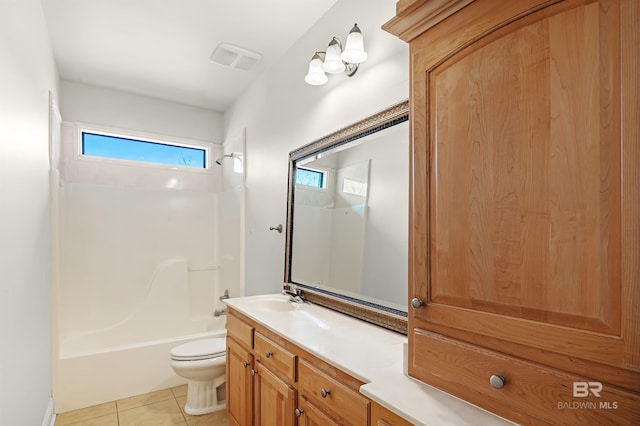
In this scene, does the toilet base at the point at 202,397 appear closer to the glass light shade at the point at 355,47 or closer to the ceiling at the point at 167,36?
the glass light shade at the point at 355,47

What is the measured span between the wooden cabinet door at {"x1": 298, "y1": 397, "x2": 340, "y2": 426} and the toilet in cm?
128

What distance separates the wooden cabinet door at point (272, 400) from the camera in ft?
4.82

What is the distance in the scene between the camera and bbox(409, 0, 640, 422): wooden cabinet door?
2.12 ft

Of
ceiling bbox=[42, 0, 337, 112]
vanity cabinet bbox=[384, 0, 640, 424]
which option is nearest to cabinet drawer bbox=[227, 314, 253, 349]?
vanity cabinet bbox=[384, 0, 640, 424]

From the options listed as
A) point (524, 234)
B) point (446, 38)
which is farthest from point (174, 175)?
point (524, 234)

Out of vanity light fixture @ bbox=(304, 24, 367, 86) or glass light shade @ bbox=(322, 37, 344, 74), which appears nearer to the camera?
vanity light fixture @ bbox=(304, 24, 367, 86)

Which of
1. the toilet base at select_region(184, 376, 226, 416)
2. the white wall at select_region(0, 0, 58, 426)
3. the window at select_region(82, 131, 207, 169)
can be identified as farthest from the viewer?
the window at select_region(82, 131, 207, 169)

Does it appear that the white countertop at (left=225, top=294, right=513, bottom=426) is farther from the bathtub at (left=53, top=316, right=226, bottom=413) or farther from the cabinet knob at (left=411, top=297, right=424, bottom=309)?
the bathtub at (left=53, top=316, right=226, bottom=413)

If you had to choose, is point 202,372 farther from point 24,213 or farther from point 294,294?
point 24,213

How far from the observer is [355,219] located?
74.4 inches

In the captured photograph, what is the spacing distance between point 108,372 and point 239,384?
1455 mm

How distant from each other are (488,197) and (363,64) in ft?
4.13

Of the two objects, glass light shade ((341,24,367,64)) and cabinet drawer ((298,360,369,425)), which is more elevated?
glass light shade ((341,24,367,64))

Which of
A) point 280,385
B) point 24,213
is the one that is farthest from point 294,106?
point 280,385
